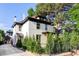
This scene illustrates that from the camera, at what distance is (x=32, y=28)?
5227 mm

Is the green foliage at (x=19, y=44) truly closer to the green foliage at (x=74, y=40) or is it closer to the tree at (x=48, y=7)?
the tree at (x=48, y=7)

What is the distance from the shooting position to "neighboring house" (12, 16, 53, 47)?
17.1 ft

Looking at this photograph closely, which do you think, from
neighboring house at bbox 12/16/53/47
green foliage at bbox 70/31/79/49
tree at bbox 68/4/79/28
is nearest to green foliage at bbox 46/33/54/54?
neighboring house at bbox 12/16/53/47

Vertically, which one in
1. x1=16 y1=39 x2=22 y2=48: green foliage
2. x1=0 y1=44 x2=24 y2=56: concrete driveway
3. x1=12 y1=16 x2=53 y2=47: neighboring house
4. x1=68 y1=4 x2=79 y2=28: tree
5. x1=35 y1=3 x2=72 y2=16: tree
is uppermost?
x1=35 y1=3 x2=72 y2=16: tree

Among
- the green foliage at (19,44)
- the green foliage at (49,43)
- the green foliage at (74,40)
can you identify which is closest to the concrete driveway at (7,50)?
the green foliage at (19,44)

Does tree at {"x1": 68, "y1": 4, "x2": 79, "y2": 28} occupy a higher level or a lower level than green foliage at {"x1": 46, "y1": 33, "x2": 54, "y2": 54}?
higher

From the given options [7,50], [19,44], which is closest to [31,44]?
[19,44]

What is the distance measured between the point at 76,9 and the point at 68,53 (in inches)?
21.5

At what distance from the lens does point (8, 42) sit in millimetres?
5219

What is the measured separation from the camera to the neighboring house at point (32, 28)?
5215mm

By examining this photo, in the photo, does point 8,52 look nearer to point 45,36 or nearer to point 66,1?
point 45,36

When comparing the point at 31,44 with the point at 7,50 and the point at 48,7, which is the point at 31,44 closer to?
the point at 7,50

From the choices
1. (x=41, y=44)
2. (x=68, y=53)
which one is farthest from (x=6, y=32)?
(x=68, y=53)

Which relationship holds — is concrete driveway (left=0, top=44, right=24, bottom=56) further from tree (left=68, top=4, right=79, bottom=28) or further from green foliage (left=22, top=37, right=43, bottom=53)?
tree (left=68, top=4, right=79, bottom=28)
